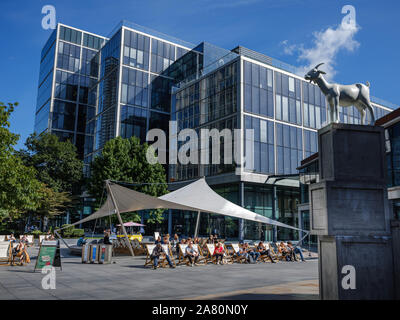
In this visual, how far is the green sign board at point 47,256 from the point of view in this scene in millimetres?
11734

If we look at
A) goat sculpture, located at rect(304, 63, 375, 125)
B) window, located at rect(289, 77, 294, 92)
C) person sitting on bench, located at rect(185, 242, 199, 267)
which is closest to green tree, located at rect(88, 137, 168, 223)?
person sitting on bench, located at rect(185, 242, 199, 267)

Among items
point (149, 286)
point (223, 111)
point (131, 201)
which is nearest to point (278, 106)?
point (223, 111)

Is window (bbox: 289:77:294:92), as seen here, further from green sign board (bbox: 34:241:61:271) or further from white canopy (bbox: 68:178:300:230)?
green sign board (bbox: 34:241:61:271)

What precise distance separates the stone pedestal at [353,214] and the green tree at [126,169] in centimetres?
2684

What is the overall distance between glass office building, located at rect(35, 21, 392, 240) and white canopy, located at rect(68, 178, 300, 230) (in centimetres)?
1618

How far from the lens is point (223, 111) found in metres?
39.9

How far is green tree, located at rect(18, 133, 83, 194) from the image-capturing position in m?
43.8

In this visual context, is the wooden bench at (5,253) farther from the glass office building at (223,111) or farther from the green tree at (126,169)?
the glass office building at (223,111)

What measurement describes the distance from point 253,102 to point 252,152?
5.60 m

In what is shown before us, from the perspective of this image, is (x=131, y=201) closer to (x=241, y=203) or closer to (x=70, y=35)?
(x=241, y=203)

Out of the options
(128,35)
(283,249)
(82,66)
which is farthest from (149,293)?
(82,66)

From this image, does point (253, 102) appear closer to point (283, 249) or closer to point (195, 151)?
point (195, 151)

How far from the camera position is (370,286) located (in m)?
6.31

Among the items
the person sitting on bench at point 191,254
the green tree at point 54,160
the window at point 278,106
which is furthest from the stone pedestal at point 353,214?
the green tree at point 54,160
